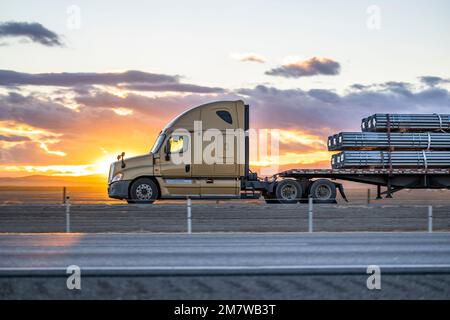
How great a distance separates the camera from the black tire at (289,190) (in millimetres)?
30031

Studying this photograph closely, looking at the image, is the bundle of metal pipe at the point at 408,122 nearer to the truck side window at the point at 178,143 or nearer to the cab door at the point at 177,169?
the cab door at the point at 177,169

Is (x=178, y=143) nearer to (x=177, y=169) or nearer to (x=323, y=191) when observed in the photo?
(x=177, y=169)

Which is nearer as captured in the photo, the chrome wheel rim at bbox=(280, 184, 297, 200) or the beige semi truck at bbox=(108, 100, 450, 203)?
the beige semi truck at bbox=(108, 100, 450, 203)

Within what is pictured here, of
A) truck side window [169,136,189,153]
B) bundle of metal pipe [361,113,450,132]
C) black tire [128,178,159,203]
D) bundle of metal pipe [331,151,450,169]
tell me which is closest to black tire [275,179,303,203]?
bundle of metal pipe [331,151,450,169]

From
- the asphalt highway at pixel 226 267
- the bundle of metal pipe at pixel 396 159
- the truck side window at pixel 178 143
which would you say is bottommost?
the asphalt highway at pixel 226 267

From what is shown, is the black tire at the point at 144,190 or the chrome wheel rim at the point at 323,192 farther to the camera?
the chrome wheel rim at the point at 323,192

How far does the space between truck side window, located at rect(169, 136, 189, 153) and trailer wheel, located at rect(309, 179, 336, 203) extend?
5.95 metres

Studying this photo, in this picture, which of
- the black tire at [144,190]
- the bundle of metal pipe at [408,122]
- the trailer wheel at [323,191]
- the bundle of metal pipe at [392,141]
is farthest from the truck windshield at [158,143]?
the bundle of metal pipe at [408,122]

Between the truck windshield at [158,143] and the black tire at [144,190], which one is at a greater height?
the truck windshield at [158,143]

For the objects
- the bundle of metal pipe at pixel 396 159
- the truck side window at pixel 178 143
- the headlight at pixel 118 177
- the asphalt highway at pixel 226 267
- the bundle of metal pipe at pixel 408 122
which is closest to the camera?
→ the asphalt highway at pixel 226 267

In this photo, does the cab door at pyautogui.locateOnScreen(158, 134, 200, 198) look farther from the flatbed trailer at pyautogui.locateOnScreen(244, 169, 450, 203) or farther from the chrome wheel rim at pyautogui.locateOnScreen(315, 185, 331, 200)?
the chrome wheel rim at pyautogui.locateOnScreen(315, 185, 331, 200)

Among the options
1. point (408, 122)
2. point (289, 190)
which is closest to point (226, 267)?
point (289, 190)

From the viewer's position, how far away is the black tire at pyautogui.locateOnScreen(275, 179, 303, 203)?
98.5ft
